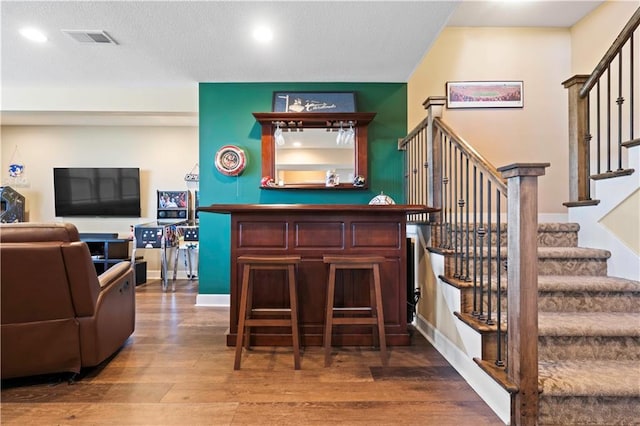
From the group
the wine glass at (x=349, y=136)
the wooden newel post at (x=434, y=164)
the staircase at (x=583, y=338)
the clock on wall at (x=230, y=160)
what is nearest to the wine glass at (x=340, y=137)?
the wine glass at (x=349, y=136)

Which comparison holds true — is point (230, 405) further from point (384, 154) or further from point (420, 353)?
point (384, 154)

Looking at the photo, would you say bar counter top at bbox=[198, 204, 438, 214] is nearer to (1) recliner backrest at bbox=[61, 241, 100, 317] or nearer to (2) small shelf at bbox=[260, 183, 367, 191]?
(1) recliner backrest at bbox=[61, 241, 100, 317]

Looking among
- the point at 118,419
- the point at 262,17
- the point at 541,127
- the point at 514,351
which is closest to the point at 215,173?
the point at 262,17

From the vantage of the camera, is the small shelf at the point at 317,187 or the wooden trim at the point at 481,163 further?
the small shelf at the point at 317,187

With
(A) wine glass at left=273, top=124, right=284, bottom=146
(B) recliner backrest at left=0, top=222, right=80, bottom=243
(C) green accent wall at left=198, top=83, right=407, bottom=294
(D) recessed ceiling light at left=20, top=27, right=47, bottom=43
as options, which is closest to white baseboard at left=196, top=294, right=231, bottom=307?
(C) green accent wall at left=198, top=83, right=407, bottom=294

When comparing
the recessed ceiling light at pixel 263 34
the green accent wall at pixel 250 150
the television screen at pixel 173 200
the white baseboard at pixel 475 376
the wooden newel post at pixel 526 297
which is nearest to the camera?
the wooden newel post at pixel 526 297

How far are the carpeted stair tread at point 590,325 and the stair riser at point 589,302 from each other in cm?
8

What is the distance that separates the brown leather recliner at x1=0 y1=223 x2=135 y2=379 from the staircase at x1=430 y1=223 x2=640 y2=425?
2321 mm

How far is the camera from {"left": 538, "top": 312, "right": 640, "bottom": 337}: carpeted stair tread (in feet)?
5.92

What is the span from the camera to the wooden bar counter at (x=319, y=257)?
8.29 feet

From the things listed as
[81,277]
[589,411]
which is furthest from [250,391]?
[589,411]

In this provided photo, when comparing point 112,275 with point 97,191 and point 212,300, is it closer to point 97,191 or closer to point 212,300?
point 212,300

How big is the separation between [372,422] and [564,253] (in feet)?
6.45

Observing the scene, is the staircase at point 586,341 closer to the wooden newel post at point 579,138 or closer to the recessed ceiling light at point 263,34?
the wooden newel post at point 579,138
